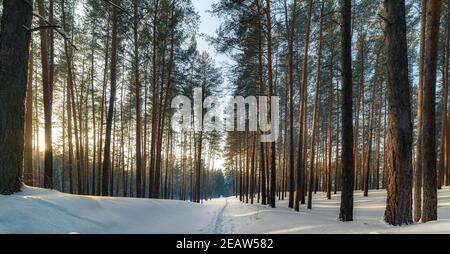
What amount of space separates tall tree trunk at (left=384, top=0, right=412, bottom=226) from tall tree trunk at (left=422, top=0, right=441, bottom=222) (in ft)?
5.33

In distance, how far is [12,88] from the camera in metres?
5.19

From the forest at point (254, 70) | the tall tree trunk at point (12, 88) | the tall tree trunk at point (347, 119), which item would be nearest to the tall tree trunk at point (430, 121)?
the forest at point (254, 70)

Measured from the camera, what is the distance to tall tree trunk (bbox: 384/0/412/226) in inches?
211

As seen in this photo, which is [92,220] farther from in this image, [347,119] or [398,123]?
[347,119]

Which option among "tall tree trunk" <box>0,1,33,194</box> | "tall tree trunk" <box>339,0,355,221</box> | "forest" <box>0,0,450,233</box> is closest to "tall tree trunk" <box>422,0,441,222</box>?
"forest" <box>0,0,450,233</box>

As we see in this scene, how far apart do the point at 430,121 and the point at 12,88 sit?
29.3ft

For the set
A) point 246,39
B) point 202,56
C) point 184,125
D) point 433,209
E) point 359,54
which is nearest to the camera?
point 433,209

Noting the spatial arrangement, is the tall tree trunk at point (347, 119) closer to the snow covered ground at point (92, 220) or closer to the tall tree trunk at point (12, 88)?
the snow covered ground at point (92, 220)

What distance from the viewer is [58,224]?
15.8 ft

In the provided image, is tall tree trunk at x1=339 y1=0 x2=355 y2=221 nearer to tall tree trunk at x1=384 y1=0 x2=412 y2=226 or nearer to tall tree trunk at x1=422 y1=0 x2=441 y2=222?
tall tree trunk at x1=422 y1=0 x2=441 y2=222

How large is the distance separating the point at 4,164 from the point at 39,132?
2438cm
